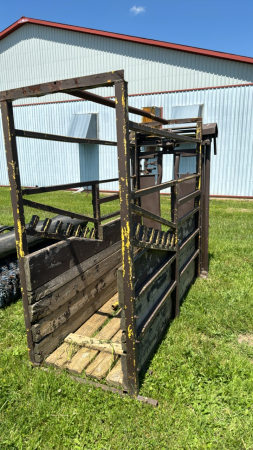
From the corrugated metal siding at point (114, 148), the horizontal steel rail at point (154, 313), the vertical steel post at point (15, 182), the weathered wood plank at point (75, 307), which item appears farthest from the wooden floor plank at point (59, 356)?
the corrugated metal siding at point (114, 148)

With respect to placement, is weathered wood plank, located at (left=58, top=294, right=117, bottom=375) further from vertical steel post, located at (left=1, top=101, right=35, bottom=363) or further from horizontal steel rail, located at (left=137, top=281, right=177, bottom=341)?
horizontal steel rail, located at (left=137, top=281, right=177, bottom=341)

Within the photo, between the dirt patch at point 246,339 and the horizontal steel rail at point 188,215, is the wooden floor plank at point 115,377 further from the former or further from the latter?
the horizontal steel rail at point 188,215

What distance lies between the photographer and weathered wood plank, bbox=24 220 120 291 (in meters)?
2.83

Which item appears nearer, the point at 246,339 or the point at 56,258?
the point at 56,258

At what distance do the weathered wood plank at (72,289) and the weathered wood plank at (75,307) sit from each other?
42mm

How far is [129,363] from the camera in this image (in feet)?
8.54

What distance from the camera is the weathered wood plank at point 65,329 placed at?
3.03 m

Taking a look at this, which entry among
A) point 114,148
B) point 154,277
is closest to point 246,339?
point 154,277

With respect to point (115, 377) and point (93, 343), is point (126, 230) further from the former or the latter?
point (93, 343)

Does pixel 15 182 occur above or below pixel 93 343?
above

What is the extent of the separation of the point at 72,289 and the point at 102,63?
15.1 meters

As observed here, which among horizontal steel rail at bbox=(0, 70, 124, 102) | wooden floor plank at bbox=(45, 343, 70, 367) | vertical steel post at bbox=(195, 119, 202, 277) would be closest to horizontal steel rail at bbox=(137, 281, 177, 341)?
wooden floor plank at bbox=(45, 343, 70, 367)

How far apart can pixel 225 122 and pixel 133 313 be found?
1203 centimetres

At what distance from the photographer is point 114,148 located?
1461cm
